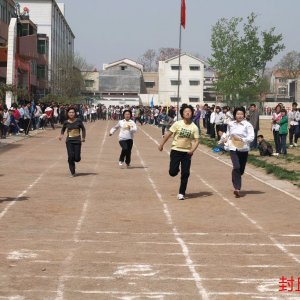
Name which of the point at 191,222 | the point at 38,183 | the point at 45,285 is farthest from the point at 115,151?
the point at 45,285

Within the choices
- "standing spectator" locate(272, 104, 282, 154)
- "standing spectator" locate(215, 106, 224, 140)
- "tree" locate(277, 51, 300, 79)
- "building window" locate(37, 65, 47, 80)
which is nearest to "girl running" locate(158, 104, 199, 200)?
"standing spectator" locate(272, 104, 282, 154)

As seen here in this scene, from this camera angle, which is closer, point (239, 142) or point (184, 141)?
point (184, 141)

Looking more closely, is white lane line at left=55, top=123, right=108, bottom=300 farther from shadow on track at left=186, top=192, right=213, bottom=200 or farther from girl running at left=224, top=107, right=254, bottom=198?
girl running at left=224, top=107, right=254, bottom=198

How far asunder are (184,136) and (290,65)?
114878mm

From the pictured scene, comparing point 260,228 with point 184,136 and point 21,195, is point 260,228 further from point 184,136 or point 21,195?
point 21,195

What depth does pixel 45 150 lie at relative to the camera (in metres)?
24.5

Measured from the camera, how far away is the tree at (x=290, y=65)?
120956mm

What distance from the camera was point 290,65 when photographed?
123562 mm

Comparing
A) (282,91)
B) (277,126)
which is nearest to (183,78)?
(282,91)

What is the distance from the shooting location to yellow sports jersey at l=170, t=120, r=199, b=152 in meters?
12.1

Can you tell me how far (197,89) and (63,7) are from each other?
943 inches

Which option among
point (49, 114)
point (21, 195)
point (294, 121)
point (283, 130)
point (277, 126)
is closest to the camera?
point (21, 195)

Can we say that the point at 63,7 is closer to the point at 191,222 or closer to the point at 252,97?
the point at 252,97

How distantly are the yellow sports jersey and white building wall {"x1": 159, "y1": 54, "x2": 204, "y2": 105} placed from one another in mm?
94476
